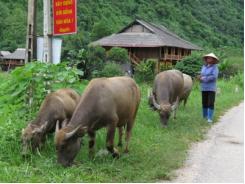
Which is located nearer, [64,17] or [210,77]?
[64,17]

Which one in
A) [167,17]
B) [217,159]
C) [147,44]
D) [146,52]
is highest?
[167,17]

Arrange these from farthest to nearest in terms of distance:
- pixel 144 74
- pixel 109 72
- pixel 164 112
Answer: pixel 144 74 < pixel 109 72 < pixel 164 112

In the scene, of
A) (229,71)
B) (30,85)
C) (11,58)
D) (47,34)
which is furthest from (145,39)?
(30,85)

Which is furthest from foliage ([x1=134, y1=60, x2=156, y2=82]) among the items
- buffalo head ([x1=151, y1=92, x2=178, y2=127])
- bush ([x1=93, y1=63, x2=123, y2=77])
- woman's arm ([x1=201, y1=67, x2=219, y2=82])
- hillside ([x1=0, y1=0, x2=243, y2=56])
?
hillside ([x1=0, y1=0, x2=243, y2=56])

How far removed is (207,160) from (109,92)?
2.27m

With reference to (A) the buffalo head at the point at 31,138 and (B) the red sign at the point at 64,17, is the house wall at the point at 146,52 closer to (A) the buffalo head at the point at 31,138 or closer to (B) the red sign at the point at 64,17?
(B) the red sign at the point at 64,17

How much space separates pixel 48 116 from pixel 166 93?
15.9ft

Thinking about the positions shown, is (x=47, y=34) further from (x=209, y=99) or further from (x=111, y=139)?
(x=209, y=99)

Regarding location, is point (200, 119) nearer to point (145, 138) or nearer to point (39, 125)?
point (145, 138)

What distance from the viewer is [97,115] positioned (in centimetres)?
771

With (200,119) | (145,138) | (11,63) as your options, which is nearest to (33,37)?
(145,138)

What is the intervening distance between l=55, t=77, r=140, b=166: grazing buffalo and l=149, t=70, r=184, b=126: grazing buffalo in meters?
3.24

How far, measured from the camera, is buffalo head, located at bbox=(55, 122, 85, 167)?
7.27 metres

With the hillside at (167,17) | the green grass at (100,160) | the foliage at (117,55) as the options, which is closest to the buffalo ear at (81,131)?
the green grass at (100,160)
